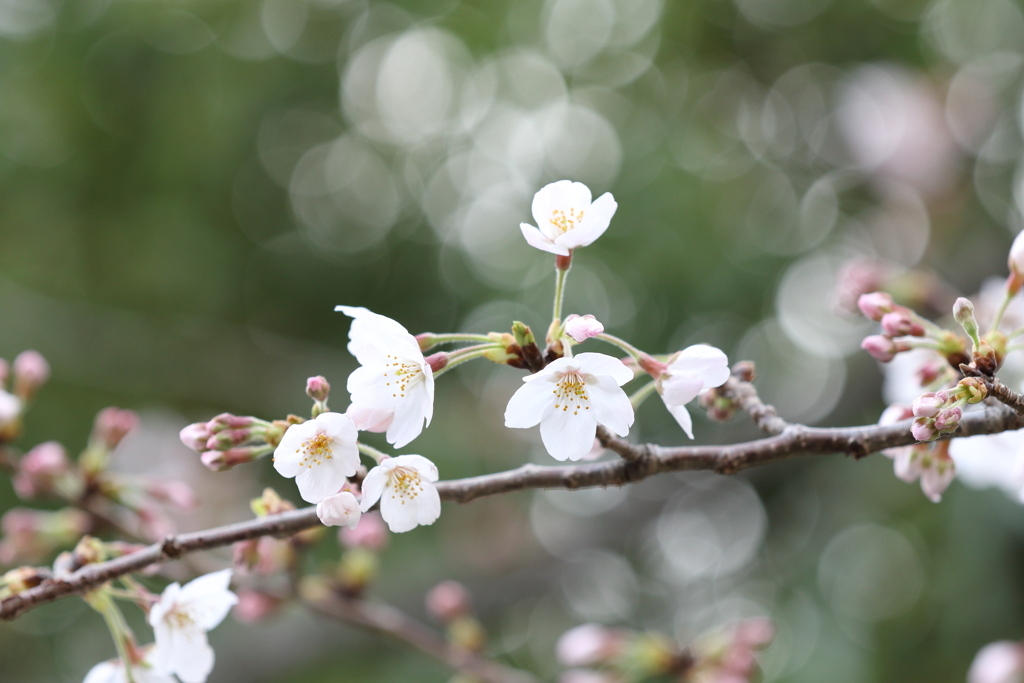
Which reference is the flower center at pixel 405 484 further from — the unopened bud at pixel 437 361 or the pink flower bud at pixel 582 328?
the pink flower bud at pixel 582 328

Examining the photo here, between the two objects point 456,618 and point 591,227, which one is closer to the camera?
point 591,227

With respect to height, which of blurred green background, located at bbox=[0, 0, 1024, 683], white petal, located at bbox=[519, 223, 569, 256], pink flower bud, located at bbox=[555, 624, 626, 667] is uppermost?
blurred green background, located at bbox=[0, 0, 1024, 683]

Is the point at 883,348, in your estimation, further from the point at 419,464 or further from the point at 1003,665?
the point at 1003,665

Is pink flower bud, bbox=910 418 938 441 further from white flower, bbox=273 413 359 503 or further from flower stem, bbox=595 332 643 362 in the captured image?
white flower, bbox=273 413 359 503

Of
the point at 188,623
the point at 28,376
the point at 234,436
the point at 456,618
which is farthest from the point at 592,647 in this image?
the point at 28,376

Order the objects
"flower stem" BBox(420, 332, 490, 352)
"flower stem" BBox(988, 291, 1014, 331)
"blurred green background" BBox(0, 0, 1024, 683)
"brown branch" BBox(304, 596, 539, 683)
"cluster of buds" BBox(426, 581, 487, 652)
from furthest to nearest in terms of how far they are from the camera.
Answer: "blurred green background" BBox(0, 0, 1024, 683) < "cluster of buds" BBox(426, 581, 487, 652) < "brown branch" BBox(304, 596, 539, 683) < "flower stem" BBox(988, 291, 1014, 331) < "flower stem" BBox(420, 332, 490, 352)

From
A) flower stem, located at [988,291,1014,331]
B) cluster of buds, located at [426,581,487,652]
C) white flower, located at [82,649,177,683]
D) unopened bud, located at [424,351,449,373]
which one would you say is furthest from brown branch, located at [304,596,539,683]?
flower stem, located at [988,291,1014,331]
